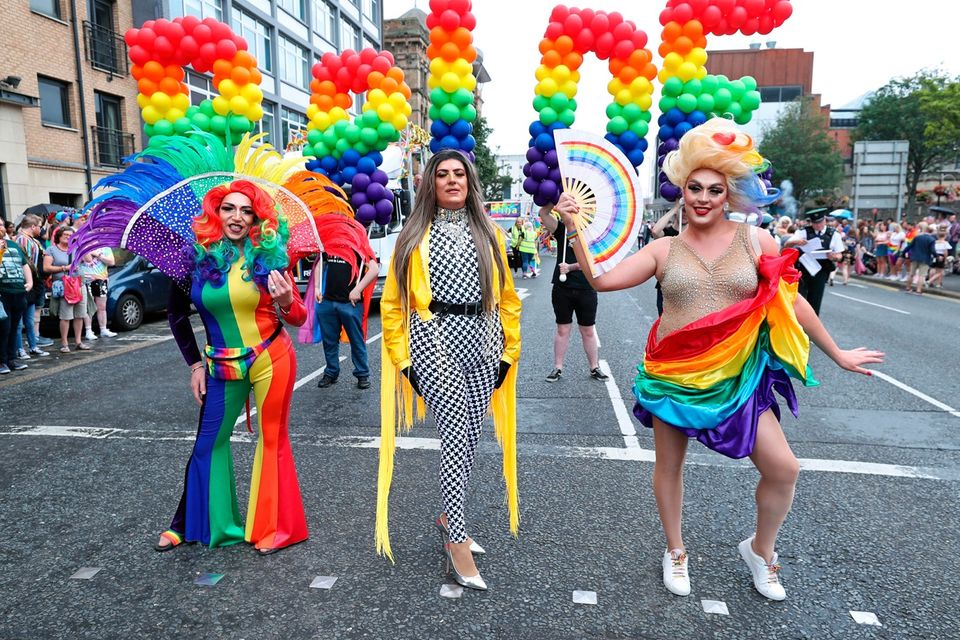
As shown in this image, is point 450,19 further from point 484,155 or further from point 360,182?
point 484,155

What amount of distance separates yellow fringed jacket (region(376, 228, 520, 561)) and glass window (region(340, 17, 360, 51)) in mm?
36901

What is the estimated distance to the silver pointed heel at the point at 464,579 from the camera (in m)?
2.86

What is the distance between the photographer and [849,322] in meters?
11.2

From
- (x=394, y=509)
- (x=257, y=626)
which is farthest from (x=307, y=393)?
(x=257, y=626)

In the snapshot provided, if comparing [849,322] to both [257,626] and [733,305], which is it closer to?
[733,305]

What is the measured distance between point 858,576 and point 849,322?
941 centimetres

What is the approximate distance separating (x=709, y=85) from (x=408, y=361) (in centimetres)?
321

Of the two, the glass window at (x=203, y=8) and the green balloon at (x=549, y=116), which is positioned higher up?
the glass window at (x=203, y=8)

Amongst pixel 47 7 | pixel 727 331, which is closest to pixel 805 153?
pixel 47 7

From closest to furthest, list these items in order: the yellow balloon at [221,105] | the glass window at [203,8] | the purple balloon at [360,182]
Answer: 1. the yellow balloon at [221,105]
2. the purple balloon at [360,182]
3. the glass window at [203,8]

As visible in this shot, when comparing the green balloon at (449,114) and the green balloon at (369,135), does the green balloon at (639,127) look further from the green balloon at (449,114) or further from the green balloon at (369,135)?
the green balloon at (369,135)

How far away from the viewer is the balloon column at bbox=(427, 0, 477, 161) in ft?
14.1

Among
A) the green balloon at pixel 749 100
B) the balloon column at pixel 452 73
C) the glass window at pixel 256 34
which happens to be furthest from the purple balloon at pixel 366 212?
the glass window at pixel 256 34

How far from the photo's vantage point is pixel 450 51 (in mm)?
4363
